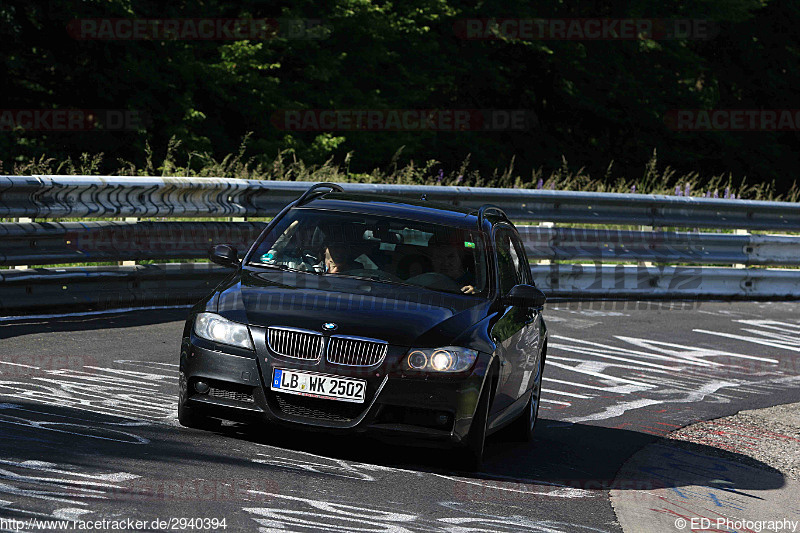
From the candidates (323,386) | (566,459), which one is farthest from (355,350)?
(566,459)

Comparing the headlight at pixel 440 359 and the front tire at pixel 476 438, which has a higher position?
the headlight at pixel 440 359

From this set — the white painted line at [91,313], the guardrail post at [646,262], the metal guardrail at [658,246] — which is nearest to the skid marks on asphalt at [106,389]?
the white painted line at [91,313]

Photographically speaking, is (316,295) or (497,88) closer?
(316,295)

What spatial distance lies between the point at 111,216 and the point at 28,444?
587 centimetres

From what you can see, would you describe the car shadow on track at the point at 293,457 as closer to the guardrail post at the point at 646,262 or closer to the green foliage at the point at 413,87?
the guardrail post at the point at 646,262

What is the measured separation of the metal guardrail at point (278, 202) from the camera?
11367mm

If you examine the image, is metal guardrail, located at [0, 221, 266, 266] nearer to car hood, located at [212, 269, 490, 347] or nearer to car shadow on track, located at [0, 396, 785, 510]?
car shadow on track, located at [0, 396, 785, 510]

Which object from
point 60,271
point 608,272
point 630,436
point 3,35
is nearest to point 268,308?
point 630,436

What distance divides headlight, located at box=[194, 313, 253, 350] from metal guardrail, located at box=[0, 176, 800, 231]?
15.1 ft

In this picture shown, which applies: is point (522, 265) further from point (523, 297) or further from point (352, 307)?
point (352, 307)

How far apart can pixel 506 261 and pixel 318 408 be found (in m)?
2.19

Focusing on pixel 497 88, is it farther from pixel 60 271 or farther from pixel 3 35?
pixel 60 271

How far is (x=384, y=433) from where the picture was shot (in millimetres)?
6617

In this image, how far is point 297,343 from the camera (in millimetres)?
6668
